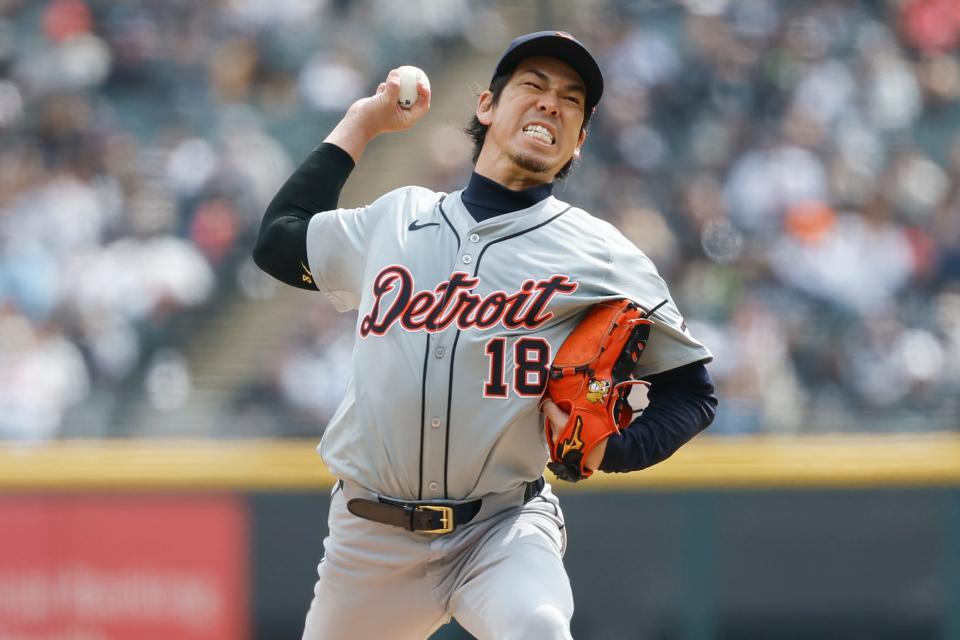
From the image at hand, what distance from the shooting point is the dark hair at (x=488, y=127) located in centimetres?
319

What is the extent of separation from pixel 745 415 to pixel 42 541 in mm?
3068

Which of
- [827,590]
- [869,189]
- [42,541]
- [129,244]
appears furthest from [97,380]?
[869,189]

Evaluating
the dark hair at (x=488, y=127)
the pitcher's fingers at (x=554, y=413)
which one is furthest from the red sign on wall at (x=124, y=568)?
the pitcher's fingers at (x=554, y=413)

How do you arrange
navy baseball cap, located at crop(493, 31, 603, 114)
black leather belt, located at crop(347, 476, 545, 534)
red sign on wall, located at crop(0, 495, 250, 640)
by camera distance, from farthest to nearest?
red sign on wall, located at crop(0, 495, 250, 640) → navy baseball cap, located at crop(493, 31, 603, 114) → black leather belt, located at crop(347, 476, 545, 534)

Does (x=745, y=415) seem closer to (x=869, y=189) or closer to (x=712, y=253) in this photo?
(x=712, y=253)

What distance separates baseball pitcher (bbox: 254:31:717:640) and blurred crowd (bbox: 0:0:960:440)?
320cm

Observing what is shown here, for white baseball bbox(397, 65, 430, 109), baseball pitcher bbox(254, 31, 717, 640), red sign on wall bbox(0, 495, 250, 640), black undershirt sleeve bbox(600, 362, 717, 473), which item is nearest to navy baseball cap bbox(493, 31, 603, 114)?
baseball pitcher bbox(254, 31, 717, 640)

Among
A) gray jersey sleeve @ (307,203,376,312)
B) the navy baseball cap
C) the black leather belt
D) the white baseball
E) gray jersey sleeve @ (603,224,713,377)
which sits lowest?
the black leather belt

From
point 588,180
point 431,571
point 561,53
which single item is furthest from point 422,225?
point 588,180

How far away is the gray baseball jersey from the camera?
293 cm

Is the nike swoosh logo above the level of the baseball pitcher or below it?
above

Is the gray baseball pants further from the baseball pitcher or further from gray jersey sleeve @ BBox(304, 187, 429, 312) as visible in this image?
gray jersey sleeve @ BBox(304, 187, 429, 312)

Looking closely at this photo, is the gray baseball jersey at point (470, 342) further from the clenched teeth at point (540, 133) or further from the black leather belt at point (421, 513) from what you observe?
the clenched teeth at point (540, 133)

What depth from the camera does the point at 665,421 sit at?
2934 millimetres
